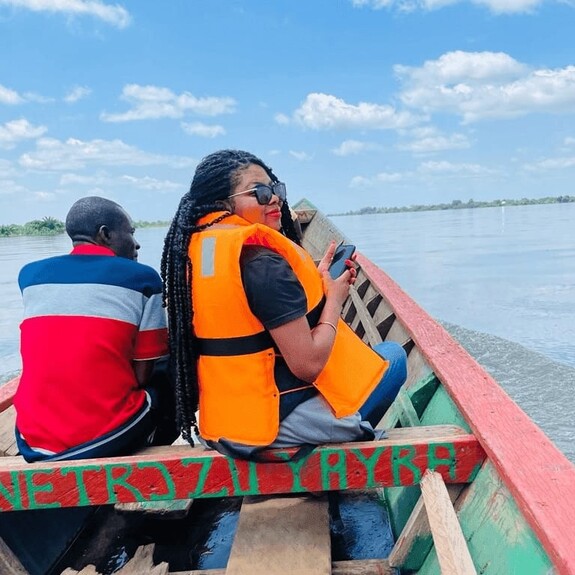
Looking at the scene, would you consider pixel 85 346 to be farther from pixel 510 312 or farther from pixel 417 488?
pixel 510 312

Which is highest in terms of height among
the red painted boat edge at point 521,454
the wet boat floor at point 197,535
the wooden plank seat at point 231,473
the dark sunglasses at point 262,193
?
the dark sunglasses at point 262,193

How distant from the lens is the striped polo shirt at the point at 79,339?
1.97 meters

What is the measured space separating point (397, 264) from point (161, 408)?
16198mm

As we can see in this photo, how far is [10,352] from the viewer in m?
9.16

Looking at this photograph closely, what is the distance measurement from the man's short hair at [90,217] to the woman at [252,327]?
378 millimetres

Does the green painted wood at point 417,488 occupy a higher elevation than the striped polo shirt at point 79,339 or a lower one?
Answer: lower

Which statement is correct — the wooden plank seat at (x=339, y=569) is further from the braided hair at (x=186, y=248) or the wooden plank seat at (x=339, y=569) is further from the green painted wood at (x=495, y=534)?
the braided hair at (x=186, y=248)

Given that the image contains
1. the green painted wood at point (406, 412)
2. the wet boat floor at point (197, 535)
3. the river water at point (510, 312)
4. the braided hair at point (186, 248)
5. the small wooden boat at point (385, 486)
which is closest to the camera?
the small wooden boat at point (385, 486)

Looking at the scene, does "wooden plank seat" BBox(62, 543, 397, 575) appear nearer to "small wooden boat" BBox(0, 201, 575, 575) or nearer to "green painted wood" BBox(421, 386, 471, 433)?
"small wooden boat" BBox(0, 201, 575, 575)

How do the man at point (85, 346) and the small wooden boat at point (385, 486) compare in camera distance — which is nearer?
the small wooden boat at point (385, 486)

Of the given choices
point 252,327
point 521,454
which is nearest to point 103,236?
point 252,327

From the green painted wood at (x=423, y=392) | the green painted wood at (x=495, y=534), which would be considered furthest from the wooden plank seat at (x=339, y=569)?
the green painted wood at (x=423, y=392)

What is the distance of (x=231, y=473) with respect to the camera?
1.91 meters

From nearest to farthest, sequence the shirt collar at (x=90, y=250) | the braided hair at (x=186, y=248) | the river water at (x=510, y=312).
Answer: the braided hair at (x=186, y=248) < the shirt collar at (x=90, y=250) < the river water at (x=510, y=312)
